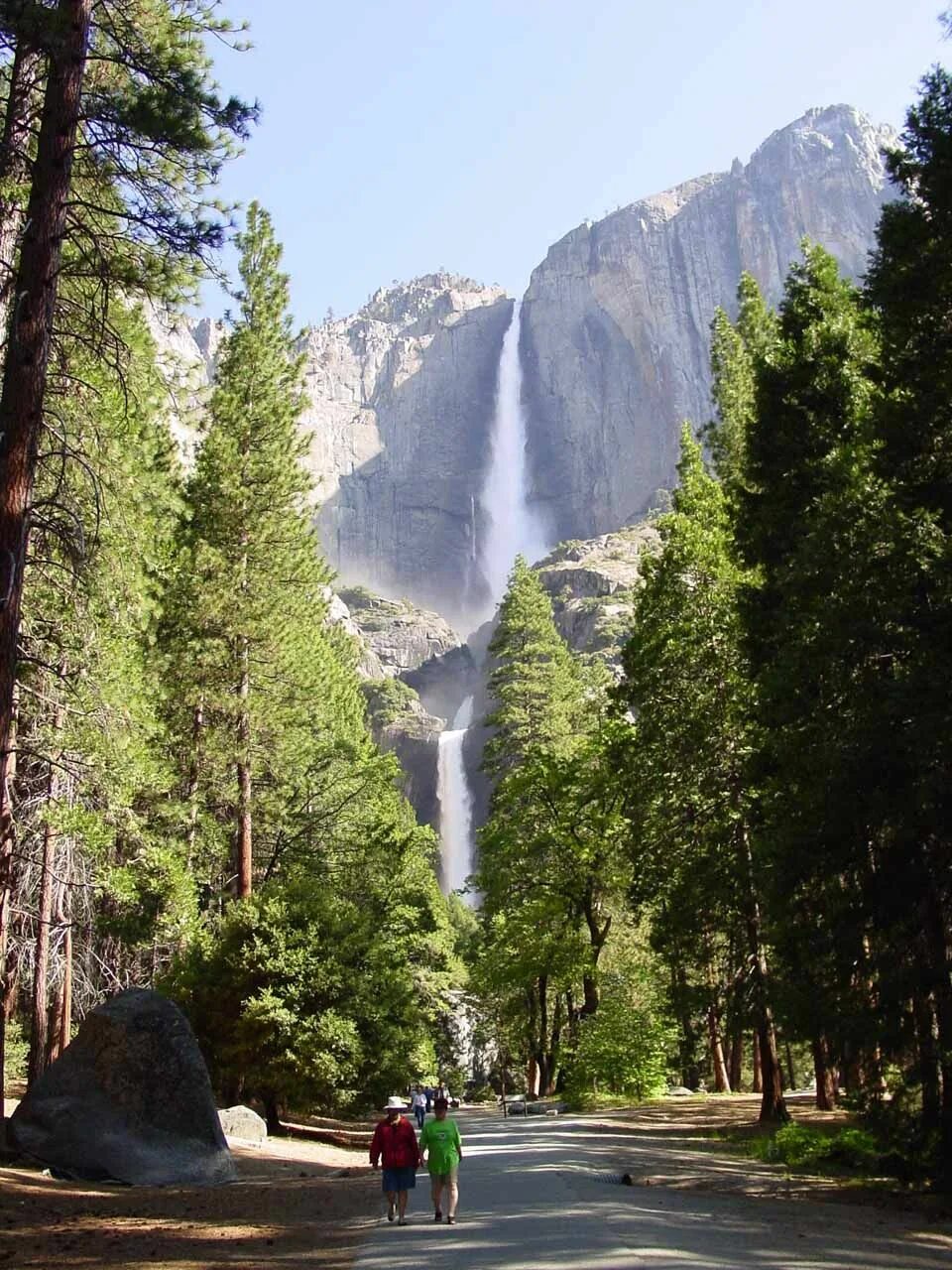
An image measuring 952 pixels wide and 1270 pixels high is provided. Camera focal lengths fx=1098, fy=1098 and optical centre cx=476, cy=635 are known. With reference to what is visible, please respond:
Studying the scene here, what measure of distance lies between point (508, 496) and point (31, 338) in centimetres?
11788

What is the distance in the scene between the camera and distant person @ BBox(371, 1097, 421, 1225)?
32.3 feet

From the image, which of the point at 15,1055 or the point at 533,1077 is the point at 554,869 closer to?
the point at 15,1055

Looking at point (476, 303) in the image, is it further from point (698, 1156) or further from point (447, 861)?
point (698, 1156)

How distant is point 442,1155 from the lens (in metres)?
9.27

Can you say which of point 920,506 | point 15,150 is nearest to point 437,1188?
point 920,506

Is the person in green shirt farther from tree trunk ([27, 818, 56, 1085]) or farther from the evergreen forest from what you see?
tree trunk ([27, 818, 56, 1085])

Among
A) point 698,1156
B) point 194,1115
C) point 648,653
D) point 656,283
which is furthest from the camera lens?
point 656,283

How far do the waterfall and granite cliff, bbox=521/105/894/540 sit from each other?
46288 millimetres

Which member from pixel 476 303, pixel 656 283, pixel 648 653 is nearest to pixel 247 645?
pixel 648 653

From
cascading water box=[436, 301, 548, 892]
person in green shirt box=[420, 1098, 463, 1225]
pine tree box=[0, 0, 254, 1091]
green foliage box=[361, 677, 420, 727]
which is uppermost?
cascading water box=[436, 301, 548, 892]

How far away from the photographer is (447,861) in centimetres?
7462

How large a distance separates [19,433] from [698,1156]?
41.5 feet

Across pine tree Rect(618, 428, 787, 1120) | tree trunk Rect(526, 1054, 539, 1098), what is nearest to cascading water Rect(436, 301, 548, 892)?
tree trunk Rect(526, 1054, 539, 1098)

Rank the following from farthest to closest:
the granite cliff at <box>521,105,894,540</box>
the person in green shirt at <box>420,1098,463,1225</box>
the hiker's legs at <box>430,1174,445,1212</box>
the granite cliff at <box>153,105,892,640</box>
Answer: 1. the granite cliff at <box>153,105,892,640</box>
2. the granite cliff at <box>521,105,894,540</box>
3. the hiker's legs at <box>430,1174,445,1212</box>
4. the person in green shirt at <box>420,1098,463,1225</box>
